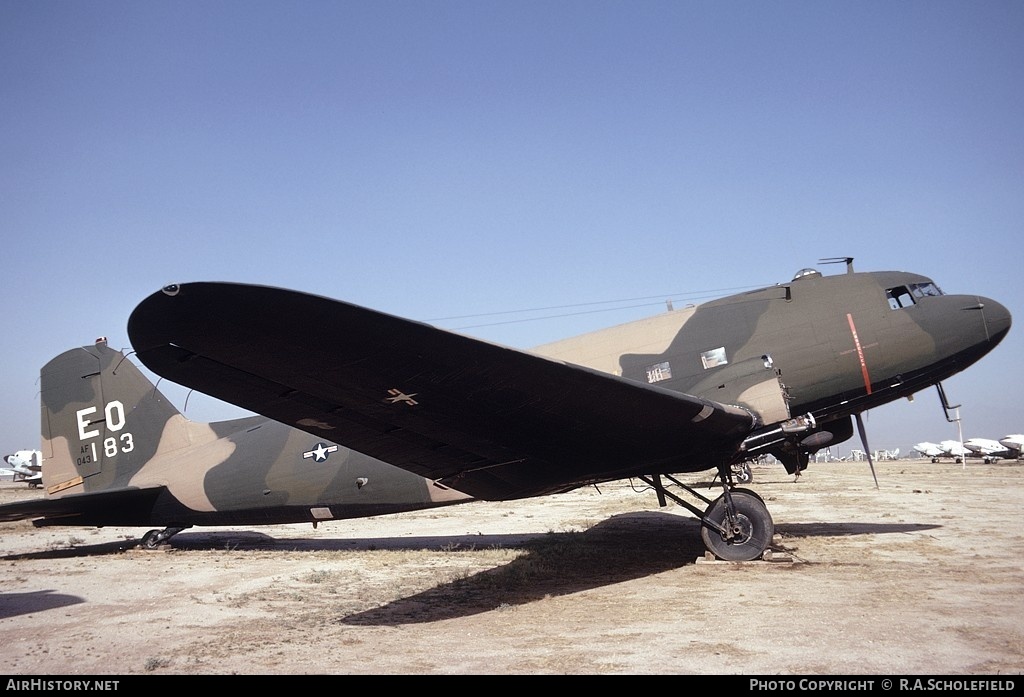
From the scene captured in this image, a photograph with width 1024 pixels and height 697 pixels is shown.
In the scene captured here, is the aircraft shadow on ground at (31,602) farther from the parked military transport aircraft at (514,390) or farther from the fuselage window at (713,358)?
the fuselage window at (713,358)

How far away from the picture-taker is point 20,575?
41.3ft

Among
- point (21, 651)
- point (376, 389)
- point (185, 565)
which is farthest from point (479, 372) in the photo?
point (185, 565)

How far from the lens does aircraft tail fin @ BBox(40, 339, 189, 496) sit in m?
15.2

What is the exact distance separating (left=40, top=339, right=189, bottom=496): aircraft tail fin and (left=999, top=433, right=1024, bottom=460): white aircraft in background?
81051 millimetres

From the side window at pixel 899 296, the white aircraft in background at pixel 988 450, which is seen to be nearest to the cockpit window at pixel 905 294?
the side window at pixel 899 296

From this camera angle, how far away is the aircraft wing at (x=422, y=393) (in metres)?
5.59

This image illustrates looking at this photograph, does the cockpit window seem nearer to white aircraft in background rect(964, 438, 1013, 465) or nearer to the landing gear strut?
the landing gear strut

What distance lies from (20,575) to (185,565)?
2804 millimetres

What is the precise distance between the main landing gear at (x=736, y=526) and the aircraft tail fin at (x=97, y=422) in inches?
452

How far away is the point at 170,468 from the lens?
14.7 metres

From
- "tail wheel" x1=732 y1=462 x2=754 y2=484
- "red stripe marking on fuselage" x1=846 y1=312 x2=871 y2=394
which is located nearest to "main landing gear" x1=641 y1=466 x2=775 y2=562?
"tail wheel" x1=732 y1=462 x2=754 y2=484

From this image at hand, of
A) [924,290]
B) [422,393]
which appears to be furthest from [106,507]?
[924,290]

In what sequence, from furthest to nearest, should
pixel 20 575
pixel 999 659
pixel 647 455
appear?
pixel 20 575 < pixel 647 455 < pixel 999 659

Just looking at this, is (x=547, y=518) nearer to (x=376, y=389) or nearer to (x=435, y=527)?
(x=435, y=527)
